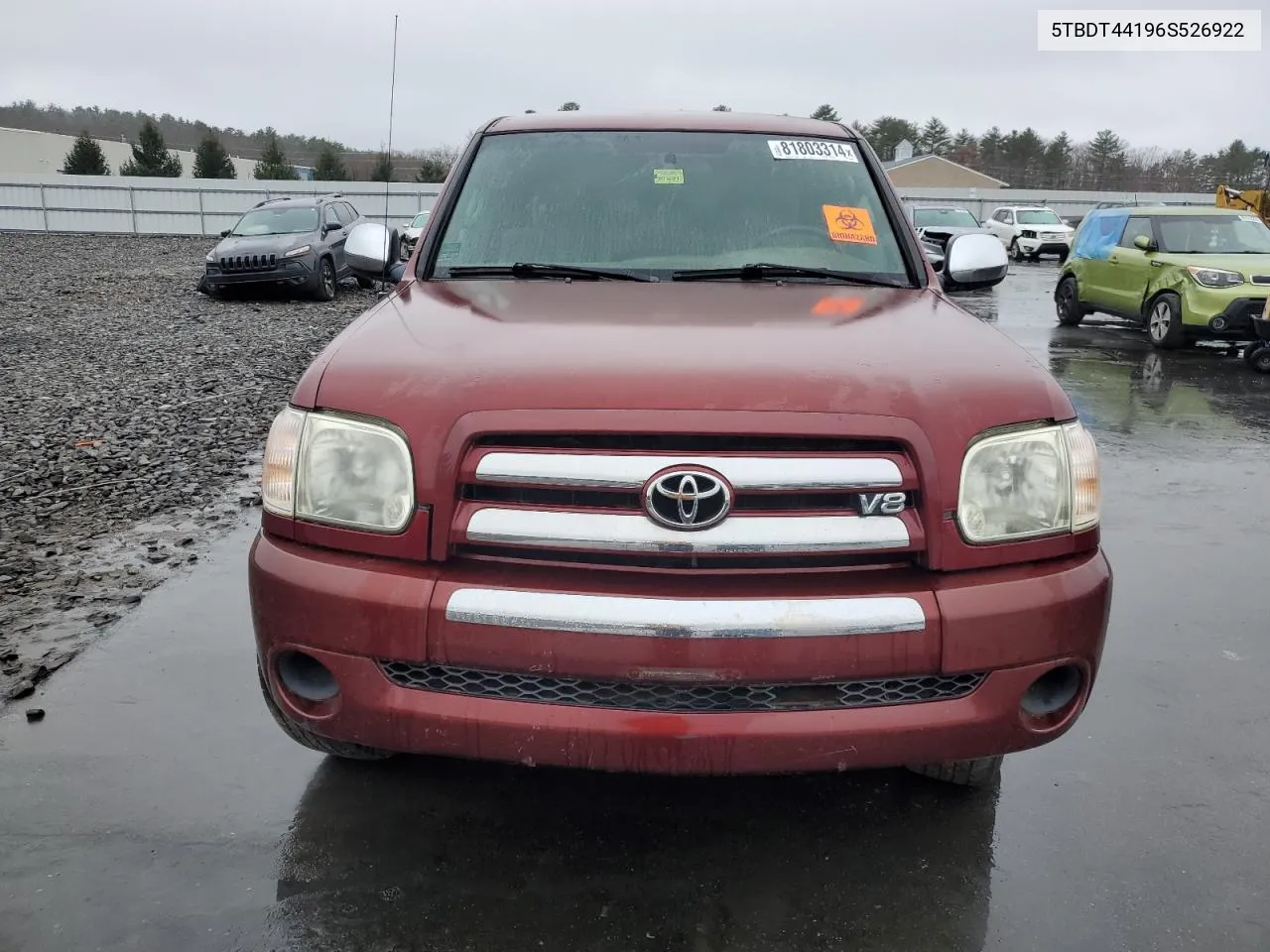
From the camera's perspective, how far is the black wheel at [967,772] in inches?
103

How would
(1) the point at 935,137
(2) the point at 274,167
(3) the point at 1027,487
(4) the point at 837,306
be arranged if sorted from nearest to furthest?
1. (3) the point at 1027,487
2. (4) the point at 837,306
3. (2) the point at 274,167
4. (1) the point at 935,137

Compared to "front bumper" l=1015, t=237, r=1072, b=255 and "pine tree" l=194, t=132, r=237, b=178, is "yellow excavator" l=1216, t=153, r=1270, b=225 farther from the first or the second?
"pine tree" l=194, t=132, r=237, b=178

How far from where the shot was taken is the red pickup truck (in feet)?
6.57

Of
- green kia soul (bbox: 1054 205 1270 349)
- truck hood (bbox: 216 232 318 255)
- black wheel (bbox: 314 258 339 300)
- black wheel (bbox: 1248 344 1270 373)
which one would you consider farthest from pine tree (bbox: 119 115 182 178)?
black wheel (bbox: 1248 344 1270 373)

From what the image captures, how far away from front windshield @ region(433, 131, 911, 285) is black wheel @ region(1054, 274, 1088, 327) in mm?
11426

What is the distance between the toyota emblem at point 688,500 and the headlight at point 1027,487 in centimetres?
51

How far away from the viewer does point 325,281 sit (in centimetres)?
1602

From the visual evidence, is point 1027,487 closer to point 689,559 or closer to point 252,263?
point 689,559

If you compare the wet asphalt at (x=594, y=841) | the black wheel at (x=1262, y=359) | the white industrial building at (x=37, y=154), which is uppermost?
the white industrial building at (x=37, y=154)

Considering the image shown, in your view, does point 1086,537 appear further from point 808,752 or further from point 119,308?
point 119,308

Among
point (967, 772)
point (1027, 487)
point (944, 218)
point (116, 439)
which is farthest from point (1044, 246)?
point (1027, 487)

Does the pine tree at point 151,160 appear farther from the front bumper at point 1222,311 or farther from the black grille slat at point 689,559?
the black grille slat at point 689,559

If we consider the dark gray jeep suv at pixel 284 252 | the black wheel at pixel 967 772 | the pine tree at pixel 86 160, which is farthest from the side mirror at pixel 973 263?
the pine tree at pixel 86 160

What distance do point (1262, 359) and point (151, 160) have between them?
4874 cm
